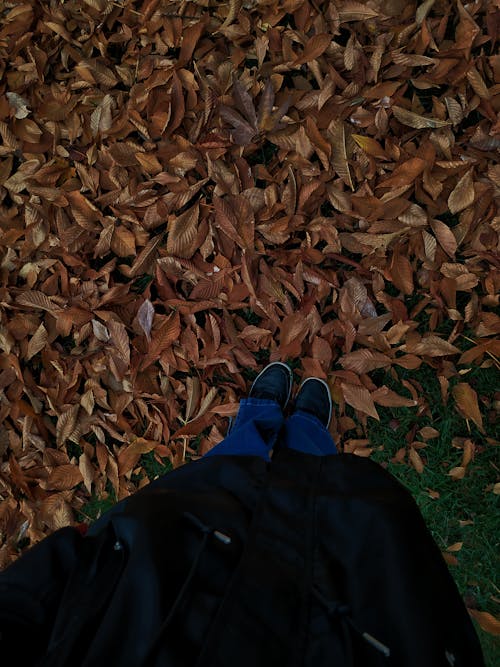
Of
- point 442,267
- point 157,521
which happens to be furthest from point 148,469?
point 442,267

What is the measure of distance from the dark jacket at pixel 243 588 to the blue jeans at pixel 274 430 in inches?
17.0

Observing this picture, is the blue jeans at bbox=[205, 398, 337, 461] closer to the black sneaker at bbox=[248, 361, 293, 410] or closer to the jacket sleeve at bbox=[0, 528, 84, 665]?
the black sneaker at bbox=[248, 361, 293, 410]

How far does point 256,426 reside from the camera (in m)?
1.57

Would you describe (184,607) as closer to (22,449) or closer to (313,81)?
(22,449)

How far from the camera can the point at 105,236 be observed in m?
1.74

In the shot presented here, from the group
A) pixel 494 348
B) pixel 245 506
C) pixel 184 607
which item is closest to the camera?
pixel 184 607

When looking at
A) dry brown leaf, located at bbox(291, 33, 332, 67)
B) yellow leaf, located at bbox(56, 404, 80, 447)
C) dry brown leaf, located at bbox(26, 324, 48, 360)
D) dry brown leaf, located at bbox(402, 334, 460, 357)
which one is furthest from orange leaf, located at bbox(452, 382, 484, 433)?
dry brown leaf, located at bbox(26, 324, 48, 360)

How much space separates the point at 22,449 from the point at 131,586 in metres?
1.13

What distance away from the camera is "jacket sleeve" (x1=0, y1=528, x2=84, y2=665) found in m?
0.84

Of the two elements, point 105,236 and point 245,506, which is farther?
point 105,236

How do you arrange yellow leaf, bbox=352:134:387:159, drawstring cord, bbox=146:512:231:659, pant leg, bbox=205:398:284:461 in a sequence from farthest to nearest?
yellow leaf, bbox=352:134:387:159
pant leg, bbox=205:398:284:461
drawstring cord, bbox=146:512:231:659

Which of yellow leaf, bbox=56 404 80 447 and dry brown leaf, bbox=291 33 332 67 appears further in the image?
yellow leaf, bbox=56 404 80 447

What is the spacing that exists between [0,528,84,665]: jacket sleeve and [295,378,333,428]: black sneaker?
0.85 m

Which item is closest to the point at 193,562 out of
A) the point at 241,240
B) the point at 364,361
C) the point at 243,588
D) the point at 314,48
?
the point at 243,588
